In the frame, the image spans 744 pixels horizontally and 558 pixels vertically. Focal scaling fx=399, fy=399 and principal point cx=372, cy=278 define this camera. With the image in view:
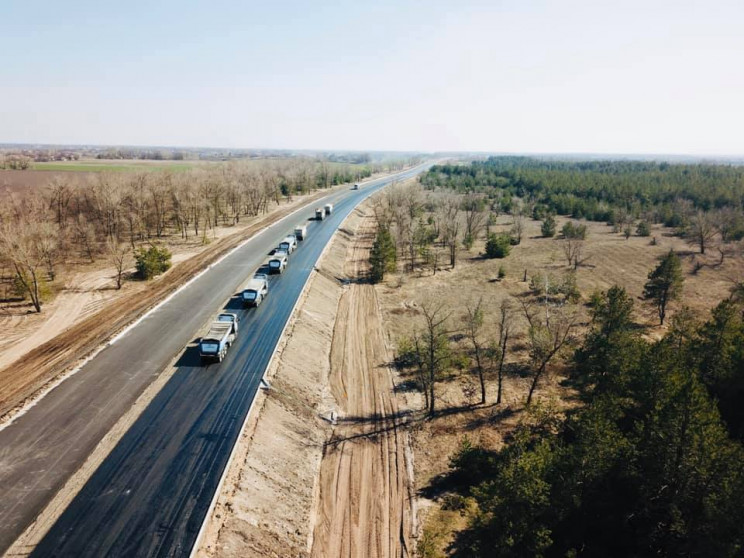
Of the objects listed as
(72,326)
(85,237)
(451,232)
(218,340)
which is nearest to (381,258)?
(451,232)

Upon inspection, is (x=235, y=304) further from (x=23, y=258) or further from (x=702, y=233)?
(x=702, y=233)

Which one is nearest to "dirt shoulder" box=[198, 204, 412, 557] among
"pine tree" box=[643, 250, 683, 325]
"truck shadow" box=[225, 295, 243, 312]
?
"truck shadow" box=[225, 295, 243, 312]

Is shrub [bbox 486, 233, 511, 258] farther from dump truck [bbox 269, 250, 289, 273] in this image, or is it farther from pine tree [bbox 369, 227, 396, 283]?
dump truck [bbox 269, 250, 289, 273]

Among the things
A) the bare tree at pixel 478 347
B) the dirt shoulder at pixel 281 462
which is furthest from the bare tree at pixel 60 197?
the bare tree at pixel 478 347

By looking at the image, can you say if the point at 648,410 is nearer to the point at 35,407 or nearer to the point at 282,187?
the point at 35,407

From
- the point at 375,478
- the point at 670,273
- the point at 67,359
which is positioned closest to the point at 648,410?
the point at 375,478

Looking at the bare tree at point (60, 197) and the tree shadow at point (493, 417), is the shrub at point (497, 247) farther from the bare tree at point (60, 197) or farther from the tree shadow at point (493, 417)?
the bare tree at point (60, 197)
